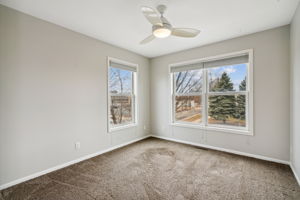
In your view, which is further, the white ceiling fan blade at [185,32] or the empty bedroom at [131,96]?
the white ceiling fan blade at [185,32]

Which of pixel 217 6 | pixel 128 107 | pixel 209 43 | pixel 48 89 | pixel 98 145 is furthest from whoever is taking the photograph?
pixel 128 107

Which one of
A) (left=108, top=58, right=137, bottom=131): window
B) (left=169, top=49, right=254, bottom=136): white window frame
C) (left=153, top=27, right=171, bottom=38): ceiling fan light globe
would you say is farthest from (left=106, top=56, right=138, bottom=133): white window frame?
(left=153, top=27, right=171, bottom=38): ceiling fan light globe

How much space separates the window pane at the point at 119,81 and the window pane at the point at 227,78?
216 centimetres

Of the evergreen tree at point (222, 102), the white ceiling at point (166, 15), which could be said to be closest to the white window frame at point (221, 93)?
the evergreen tree at point (222, 102)

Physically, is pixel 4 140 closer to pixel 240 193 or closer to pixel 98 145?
pixel 98 145

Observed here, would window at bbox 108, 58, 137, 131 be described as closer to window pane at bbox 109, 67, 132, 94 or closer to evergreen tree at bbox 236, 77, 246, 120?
window pane at bbox 109, 67, 132, 94

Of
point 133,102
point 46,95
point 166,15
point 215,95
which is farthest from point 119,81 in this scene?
point 215,95

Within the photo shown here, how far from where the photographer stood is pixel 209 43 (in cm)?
332

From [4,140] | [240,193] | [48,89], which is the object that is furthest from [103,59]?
[240,193]

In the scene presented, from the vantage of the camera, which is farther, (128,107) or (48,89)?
(128,107)

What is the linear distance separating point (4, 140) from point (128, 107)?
2493 millimetres

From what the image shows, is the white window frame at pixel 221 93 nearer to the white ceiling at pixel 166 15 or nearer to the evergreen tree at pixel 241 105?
the evergreen tree at pixel 241 105

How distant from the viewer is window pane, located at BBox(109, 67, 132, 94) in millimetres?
3509

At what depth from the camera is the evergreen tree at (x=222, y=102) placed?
323 centimetres
